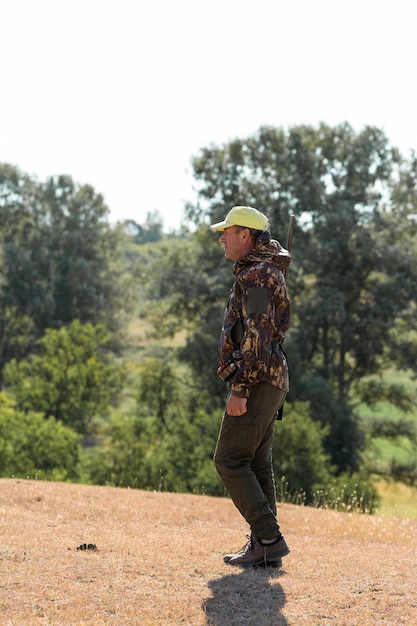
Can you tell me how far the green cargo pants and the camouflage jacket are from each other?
142 millimetres

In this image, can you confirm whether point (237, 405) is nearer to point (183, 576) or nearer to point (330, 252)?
point (183, 576)

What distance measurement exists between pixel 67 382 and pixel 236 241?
27594mm

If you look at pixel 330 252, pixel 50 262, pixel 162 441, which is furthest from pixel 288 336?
pixel 50 262

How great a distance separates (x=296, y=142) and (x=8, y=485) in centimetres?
2430

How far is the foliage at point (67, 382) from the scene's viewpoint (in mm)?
32125

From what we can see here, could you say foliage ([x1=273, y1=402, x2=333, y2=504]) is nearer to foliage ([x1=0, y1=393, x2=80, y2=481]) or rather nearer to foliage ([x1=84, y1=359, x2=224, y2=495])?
foliage ([x1=84, y1=359, x2=224, y2=495])

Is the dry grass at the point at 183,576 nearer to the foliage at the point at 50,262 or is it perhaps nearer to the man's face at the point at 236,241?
the man's face at the point at 236,241

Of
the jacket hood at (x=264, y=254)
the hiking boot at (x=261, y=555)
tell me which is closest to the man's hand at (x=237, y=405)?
the jacket hood at (x=264, y=254)

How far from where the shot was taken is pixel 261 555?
18.8ft

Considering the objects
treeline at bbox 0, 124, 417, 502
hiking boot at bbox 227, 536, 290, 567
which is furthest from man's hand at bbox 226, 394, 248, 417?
treeline at bbox 0, 124, 417, 502

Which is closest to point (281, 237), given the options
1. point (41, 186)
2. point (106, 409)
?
point (106, 409)

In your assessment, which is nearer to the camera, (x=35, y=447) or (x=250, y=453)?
(x=250, y=453)

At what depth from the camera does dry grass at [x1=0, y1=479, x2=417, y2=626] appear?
15.4 feet

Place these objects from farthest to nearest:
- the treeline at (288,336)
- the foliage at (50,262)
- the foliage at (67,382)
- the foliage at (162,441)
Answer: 1. the foliage at (50,262)
2. the foliage at (67,382)
3. the treeline at (288,336)
4. the foliage at (162,441)
